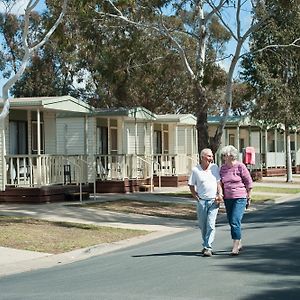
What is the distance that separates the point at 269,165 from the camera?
42.2 m

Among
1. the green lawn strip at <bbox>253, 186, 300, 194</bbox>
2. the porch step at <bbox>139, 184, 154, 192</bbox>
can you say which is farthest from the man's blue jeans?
the green lawn strip at <bbox>253, 186, 300, 194</bbox>

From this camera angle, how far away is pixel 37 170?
21031 millimetres

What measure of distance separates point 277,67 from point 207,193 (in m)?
17.2

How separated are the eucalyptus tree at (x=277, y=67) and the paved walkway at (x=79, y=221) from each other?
5.71 metres

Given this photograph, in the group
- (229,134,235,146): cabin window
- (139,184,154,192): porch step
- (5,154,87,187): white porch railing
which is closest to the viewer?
(5,154,87,187): white porch railing

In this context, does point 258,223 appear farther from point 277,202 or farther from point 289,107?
point 289,107

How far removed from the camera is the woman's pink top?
10.3 meters

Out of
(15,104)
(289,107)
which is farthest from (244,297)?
(289,107)

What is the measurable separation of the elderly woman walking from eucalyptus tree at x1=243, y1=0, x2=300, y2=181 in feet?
35.3

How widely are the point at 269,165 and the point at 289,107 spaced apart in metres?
13.8

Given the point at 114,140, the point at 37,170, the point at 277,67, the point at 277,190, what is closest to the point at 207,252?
the point at 37,170

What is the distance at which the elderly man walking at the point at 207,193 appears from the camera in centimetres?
1030

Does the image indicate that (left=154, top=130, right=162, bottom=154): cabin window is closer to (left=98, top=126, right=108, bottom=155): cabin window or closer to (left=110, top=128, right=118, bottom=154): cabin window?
(left=110, top=128, right=118, bottom=154): cabin window

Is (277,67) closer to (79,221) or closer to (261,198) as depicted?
→ (261,198)
